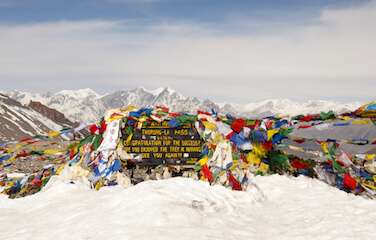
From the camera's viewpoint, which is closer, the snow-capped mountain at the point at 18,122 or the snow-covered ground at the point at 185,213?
the snow-covered ground at the point at 185,213

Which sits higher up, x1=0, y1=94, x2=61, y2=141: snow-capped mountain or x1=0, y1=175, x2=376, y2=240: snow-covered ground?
→ x1=0, y1=175, x2=376, y2=240: snow-covered ground

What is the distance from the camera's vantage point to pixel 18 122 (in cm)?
16288

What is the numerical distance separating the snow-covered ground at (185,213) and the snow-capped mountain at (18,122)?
134 metres

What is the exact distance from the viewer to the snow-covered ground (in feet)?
29.2

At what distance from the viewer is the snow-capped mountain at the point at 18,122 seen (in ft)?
487

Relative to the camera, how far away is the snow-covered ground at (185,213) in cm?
889

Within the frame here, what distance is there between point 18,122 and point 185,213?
166 meters

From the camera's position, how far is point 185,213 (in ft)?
32.2

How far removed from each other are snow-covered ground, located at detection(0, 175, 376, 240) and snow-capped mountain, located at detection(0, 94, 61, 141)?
133737 millimetres

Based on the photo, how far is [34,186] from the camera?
1434 centimetres

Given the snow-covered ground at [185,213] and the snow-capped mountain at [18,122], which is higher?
the snow-covered ground at [185,213]

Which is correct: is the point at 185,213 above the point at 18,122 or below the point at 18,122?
Result: above

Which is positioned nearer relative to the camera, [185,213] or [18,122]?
[185,213]

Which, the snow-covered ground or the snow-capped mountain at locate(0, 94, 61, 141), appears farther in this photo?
the snow-capped mountain at locate(0, 94, 61, 141)
